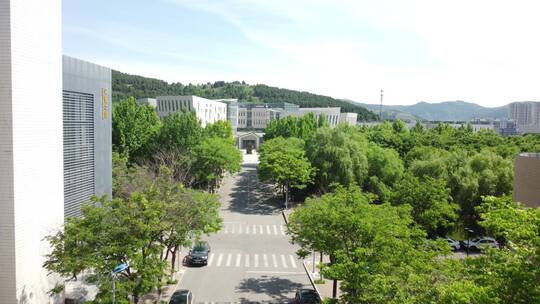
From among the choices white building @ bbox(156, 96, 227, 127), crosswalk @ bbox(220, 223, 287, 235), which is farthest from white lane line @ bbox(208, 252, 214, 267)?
white building @ bbox(156, 96, 227, 127)

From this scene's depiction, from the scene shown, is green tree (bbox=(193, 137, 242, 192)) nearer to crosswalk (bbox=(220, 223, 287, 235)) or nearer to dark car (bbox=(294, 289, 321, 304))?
crosswalk (bbox=(220, 223, 287, 235))

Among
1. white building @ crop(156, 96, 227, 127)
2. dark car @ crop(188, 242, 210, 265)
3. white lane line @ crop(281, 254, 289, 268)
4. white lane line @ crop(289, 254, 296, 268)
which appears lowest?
white lane line @ crop(289, 254, 296, 268)

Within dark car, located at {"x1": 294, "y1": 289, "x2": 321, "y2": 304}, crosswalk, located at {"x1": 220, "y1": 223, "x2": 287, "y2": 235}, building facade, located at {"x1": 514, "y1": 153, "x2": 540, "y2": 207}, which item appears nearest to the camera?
building facade, located at {"x1": 514, "y1": 153, "x2": 540, "y2": 207}

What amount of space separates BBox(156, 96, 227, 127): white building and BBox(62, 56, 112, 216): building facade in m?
48.7

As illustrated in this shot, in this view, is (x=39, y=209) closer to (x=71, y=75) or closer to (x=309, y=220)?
(x=71, y=75)

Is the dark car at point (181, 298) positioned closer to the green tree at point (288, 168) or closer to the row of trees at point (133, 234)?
the row of trees at point (133, 234)

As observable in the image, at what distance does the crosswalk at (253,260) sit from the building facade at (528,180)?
1378cm

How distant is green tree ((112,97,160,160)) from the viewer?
147 ft

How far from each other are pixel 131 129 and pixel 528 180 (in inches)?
1531

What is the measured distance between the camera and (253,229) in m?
35.5

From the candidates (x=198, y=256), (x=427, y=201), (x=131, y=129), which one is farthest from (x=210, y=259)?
(x=131, y=129)

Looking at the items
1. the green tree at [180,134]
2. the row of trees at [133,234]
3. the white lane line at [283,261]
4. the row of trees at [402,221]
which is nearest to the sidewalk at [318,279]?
the white lane line at [283,261]

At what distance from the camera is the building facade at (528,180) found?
57.4ft

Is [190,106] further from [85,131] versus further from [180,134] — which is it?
[85,131]
